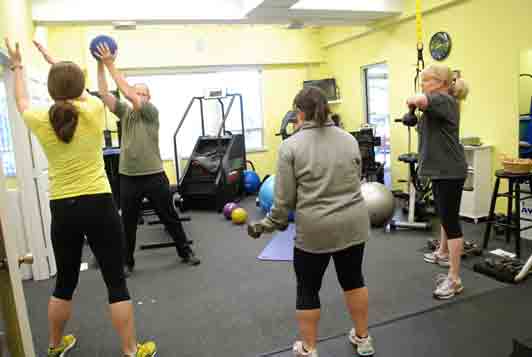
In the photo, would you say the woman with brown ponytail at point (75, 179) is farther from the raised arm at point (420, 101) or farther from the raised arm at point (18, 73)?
the raised arm at point (420, 101)

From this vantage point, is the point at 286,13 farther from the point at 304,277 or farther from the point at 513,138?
the point at 304,277

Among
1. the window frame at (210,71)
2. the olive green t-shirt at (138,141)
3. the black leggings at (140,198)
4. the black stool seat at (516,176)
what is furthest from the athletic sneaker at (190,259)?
the window frame at (210,71)

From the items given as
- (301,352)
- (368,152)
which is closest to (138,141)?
(301,352)

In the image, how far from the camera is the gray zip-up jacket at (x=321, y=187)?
6.02 ft

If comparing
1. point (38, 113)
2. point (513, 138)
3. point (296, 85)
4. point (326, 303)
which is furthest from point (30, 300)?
point (296, 85)

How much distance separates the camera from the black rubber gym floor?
2.38 metres

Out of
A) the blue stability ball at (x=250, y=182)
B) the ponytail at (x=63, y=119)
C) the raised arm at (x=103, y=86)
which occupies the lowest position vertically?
the blue stability ball at (x=250, y=182)

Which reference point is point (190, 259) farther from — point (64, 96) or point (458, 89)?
point (458, 89)

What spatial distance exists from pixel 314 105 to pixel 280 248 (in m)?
2.41

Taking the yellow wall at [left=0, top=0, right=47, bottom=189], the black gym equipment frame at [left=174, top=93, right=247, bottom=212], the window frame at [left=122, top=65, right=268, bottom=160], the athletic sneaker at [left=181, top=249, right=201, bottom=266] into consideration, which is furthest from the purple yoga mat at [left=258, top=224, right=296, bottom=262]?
the window frame at [left=122, top=65, right=268, bottom=160]

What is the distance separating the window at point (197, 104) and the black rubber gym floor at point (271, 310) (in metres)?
3.77

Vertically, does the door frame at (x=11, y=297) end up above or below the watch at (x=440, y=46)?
below

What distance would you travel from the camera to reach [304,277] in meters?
1.96

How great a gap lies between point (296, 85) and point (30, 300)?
5813 millimetres
